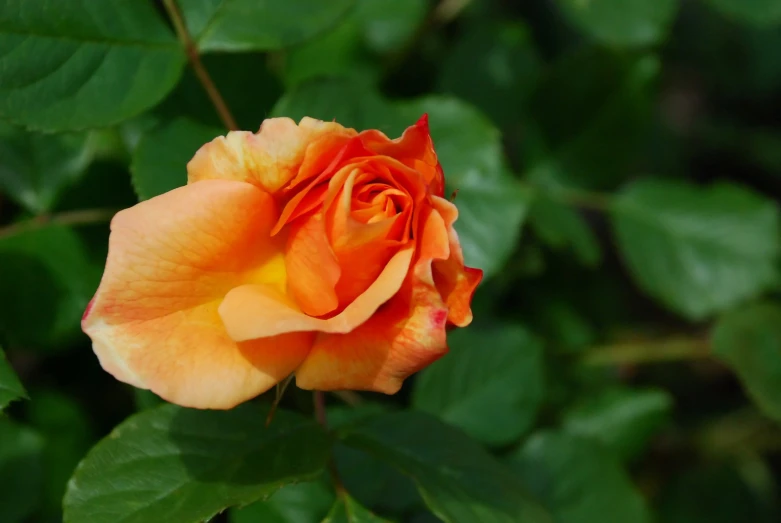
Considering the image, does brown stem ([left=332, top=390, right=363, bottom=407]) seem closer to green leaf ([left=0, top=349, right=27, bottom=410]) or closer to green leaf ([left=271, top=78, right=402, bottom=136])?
green leaf ([left=271, top=78, right=402, bottom=136])

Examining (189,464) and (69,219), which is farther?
(69,219)

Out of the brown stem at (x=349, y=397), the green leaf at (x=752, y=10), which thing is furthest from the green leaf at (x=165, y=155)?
the green leaf at (x=752, y=10)

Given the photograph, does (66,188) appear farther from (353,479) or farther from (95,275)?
(353,479)

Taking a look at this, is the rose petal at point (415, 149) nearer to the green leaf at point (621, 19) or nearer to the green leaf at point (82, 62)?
the green leaf at point (82, 62)

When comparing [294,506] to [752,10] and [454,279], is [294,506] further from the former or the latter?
[752,10]

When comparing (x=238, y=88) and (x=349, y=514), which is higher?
(x=238, y=88)

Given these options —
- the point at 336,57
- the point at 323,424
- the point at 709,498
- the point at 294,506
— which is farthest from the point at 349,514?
the point at 709,498

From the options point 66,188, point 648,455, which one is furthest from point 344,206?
point 648,455
